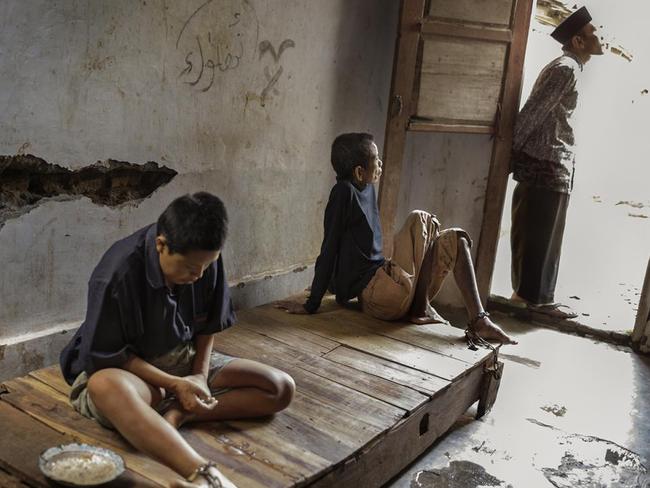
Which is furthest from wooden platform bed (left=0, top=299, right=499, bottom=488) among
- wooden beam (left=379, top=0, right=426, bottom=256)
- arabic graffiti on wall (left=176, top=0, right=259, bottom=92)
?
arabic graffiti on wall (left=176, top=0, right=259, bottom=92)

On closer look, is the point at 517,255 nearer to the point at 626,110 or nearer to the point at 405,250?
the point at 405,250

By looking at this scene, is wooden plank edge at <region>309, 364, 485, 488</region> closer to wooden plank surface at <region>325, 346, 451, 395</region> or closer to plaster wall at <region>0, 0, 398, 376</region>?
wooden plank surface at <region>325, 346, 451, 395</region>

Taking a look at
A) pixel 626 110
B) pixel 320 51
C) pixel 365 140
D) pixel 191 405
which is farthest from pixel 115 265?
pixel 626 110

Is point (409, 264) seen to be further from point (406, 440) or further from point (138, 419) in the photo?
point (138, 419)

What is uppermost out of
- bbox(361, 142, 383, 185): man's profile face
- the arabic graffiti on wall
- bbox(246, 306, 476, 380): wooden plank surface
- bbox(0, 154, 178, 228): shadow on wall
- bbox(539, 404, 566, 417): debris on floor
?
the arabic graffiti on wall

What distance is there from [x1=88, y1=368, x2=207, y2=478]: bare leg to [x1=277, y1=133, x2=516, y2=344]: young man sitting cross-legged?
158cm

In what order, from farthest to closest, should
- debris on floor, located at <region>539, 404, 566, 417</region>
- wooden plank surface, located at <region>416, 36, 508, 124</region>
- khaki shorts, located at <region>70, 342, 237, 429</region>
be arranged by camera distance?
wooden plank surface, located at <region>416, 36, 508, 124</region>, debris on floor, located at <region>539, 404, 566, 417</region>, khaki shorts, located at <region>70, 342, 237, 429</region>

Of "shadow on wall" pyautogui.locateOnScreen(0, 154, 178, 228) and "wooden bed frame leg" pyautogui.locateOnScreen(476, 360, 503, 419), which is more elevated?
"shadow on wall" pyautogui.locateOnScreen(0, 154, 178, 228)

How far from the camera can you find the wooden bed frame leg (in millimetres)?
3115

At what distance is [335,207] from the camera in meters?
3.35

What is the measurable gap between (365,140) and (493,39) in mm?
1447

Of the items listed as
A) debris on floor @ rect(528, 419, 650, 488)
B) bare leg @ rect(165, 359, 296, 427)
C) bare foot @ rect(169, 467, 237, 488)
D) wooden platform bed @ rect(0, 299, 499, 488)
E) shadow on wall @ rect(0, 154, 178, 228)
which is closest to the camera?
bare foot @ rect(169, 467, 237, 488)

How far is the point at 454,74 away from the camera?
418 cm

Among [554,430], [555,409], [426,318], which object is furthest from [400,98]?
[554,430]
